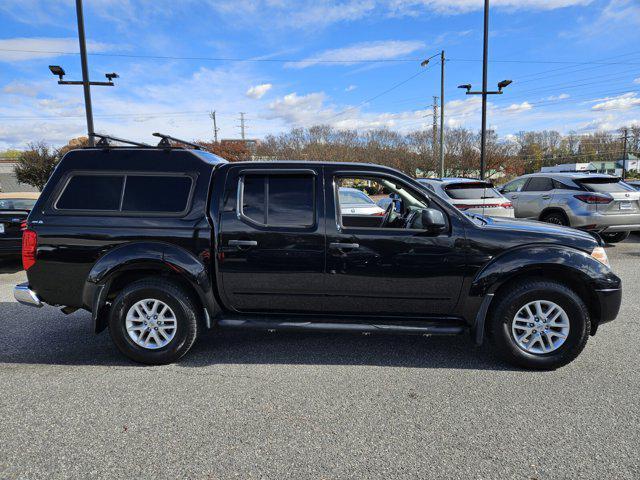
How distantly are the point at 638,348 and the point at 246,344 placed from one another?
3.87 m

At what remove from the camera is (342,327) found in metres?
3.74

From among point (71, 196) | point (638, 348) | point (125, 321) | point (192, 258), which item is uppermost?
point (71, 196)

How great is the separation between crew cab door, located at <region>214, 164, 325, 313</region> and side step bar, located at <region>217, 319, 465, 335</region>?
145mm

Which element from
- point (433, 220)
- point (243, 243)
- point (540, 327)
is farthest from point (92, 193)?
point (540, 327)

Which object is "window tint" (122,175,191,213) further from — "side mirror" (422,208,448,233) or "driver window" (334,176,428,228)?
"side mirror" (422,208,448,233)

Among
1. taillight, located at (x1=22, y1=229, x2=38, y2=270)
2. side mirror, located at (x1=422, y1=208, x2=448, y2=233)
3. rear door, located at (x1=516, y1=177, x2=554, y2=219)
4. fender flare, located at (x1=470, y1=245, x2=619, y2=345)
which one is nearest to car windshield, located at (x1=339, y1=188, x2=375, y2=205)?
rear door, located at (x1=516, y1=177, x2=554, y2=219)

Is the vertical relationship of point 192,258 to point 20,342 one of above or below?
above

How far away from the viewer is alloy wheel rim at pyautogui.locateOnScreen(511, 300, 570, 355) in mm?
3625

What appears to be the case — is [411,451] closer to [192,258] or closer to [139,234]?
[192,258]

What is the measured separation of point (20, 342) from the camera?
174 inches

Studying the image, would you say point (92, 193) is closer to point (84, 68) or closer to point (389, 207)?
point (389, 207)

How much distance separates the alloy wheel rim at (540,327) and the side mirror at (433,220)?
101cm

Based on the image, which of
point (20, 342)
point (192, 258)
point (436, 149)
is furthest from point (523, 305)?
point (436, 149)

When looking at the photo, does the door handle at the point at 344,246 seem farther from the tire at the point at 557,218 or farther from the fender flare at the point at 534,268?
the tire at the point at 557,218
